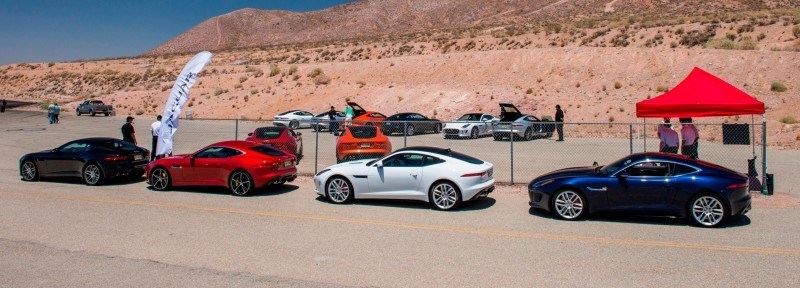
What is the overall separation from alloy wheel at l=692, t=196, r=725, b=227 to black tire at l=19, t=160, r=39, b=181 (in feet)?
54.2

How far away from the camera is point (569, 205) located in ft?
38.1

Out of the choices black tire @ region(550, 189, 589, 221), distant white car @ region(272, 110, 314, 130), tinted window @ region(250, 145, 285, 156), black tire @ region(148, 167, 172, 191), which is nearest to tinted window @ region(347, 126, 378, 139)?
tinted window @ region(250, 145, 285, 156)

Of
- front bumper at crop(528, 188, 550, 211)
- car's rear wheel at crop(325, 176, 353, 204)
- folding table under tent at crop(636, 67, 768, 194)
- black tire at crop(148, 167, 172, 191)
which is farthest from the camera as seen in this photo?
black tire at crop(148, 167, 172, 191)

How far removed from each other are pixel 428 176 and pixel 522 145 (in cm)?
1313

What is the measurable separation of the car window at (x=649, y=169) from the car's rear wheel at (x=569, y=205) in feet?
3.49

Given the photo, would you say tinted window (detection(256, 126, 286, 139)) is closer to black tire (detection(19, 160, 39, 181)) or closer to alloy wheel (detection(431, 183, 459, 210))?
black tire (detection(19, 160, 39, 181))

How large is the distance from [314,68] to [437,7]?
69.4 meters

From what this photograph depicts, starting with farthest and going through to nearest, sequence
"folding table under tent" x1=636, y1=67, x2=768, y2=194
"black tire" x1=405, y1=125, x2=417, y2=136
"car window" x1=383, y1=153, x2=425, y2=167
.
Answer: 1. "black tire" x1=405, y1=125, x2=417, y2=136
2. "folding table under tent" x1=636, y1=67, x2=768, y2=194
3. "car window" x1=383, y1=153, x2=425, y2=167

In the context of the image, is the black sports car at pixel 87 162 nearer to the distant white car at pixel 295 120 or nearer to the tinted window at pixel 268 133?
the tinted window at pixel 268 133

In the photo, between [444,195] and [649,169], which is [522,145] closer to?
[444,195]

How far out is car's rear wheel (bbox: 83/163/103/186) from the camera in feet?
52.5

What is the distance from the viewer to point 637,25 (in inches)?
2296

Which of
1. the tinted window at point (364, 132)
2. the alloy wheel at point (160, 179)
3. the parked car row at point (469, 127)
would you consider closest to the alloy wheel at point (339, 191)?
the alloy wheel at point (160, 179)

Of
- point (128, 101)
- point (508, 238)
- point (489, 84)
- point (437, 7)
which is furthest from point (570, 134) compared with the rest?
point (437, 7)
